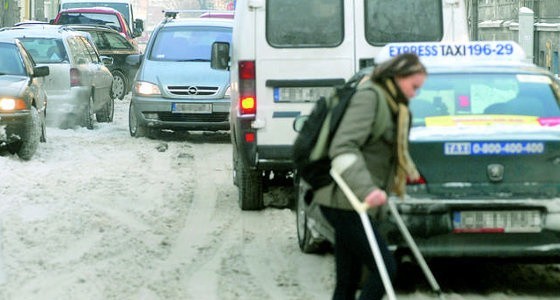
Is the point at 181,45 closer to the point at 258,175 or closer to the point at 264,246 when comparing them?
the point at 258,175

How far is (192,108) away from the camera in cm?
1919

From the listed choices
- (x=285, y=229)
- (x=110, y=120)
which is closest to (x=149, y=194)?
(x=285, y=229)

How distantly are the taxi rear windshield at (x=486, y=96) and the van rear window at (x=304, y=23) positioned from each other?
2886 millimetres

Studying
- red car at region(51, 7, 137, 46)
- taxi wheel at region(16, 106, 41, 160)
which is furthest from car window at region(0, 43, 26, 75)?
red car at region(51, 7, 137, 46)

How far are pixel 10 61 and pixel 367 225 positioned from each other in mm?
11994

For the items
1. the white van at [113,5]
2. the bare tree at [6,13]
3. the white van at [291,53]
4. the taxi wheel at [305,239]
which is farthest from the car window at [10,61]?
the white van at [113,5]

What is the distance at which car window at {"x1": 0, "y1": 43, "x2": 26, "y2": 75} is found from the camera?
674 inches

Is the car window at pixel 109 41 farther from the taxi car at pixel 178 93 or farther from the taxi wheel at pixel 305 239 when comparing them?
the taxi wheel at pixel 305 239

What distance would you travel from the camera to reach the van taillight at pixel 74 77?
827 inches

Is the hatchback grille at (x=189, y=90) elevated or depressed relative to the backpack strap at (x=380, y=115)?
depressed

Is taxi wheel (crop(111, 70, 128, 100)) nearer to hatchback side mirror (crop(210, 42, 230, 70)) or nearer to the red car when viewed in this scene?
the red car

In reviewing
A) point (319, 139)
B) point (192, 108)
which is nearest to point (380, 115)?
point (319, 139)

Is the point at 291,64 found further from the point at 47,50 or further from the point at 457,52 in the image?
the point at 47,50

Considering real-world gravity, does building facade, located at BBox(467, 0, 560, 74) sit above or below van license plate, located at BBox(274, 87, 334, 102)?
below
